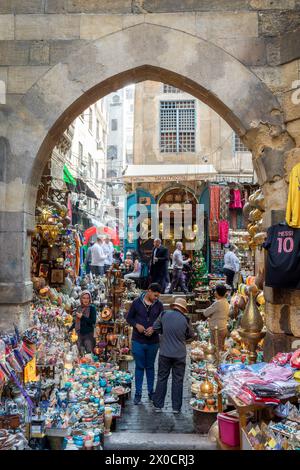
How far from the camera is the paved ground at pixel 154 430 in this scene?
4.52 meters

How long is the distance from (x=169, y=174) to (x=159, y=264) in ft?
15.5

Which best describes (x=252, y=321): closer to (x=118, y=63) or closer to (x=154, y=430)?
(x=154, y=430)

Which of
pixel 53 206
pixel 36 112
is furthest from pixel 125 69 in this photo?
pixel 53 206

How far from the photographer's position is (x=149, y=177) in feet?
52.6

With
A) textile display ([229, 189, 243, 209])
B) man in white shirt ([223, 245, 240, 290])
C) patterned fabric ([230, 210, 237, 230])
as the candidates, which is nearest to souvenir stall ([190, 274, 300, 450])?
man in white shirt ([223, 245, 240, 290])

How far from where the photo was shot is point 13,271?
18.0 feet

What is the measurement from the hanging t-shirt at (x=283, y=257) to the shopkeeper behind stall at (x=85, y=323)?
2838 millimetres

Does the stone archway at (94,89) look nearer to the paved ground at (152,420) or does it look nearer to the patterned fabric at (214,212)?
the paved ground at (152,420)

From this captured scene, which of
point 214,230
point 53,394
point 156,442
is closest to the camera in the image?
point 156,442

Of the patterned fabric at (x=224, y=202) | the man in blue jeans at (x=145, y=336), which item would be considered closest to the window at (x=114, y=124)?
the patterned fabric at (x=224, y=202)

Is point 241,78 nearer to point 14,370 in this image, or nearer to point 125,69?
point 125,69

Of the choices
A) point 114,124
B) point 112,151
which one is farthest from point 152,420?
point 114,124

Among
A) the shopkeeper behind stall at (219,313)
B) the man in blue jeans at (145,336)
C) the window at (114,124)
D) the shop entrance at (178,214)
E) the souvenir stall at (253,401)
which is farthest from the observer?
the window at (114,124)

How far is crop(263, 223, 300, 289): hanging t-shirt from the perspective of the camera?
501 centimetres
